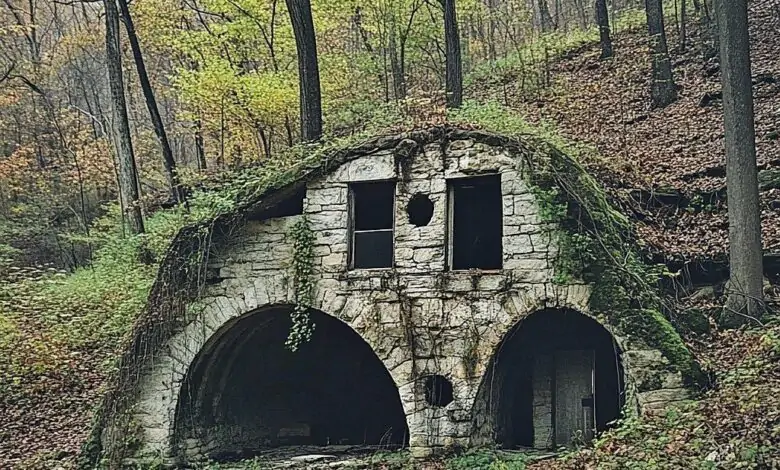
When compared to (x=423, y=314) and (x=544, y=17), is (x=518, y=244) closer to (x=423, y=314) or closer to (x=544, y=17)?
(x=423, y=314)

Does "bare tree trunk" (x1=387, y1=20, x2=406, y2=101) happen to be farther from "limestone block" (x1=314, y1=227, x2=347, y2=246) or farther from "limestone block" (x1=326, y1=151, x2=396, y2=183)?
"limestone block" (x1=314, y1=227, x2=347, y2=246)

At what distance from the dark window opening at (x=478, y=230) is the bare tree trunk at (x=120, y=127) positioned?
7.65 m

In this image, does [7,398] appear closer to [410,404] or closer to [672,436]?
[410,404]

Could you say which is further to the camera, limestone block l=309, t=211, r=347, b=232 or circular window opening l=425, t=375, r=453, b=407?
limestone block l=309, t=211, r=347, b=232

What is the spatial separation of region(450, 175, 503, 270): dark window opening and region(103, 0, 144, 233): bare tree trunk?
25.1 ft

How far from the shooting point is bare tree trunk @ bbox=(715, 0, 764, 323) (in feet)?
34.3

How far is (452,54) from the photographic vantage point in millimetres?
16625

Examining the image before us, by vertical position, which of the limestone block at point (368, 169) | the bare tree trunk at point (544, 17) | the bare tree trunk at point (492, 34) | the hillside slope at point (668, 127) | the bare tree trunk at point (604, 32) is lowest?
the limestone block at point (368, 169)

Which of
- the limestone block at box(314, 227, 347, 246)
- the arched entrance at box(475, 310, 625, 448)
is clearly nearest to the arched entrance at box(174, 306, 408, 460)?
the limestone block at box(314, 227, 347, 246)

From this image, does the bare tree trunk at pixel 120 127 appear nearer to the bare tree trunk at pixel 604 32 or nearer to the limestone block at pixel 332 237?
the limestone block at pixel 332 237

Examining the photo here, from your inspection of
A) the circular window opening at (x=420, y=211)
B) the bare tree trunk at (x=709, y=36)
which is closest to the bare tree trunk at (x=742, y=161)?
the circular window opening at (x=420, y=211)

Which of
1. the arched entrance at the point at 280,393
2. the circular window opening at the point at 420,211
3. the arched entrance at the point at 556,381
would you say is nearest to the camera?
the circular window opening at the point at 420,211

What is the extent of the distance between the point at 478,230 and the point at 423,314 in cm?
262

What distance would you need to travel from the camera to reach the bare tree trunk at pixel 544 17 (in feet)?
81.3
